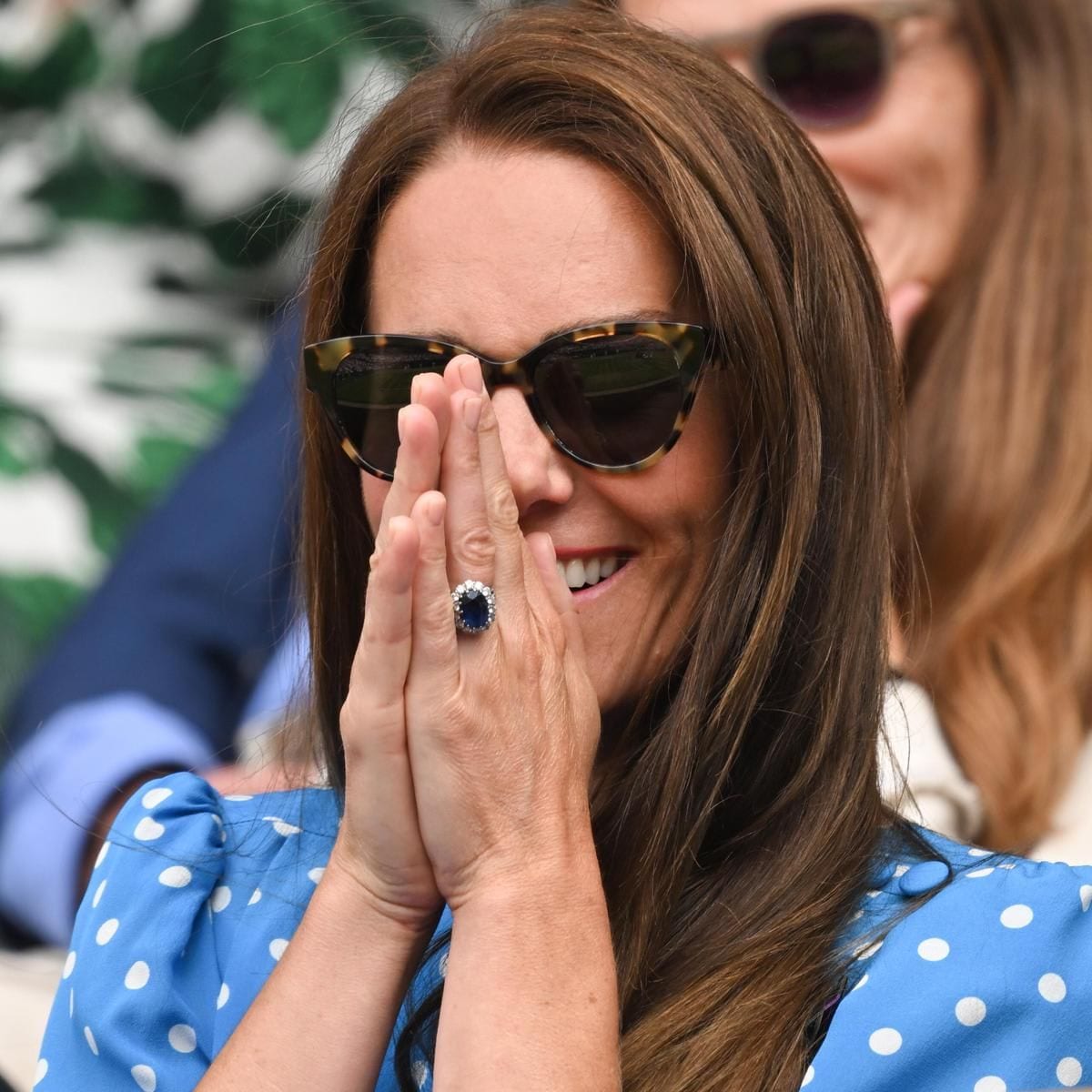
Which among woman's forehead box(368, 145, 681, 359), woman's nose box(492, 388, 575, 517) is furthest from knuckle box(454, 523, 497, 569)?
woman's forehead box(368, 145, 681, 359)

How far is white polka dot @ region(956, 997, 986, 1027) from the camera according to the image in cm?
127

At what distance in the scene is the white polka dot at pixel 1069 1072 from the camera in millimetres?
1260

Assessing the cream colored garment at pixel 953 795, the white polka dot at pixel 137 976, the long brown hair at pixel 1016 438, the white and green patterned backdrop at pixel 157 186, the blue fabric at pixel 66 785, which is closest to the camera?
the white polka dot at pixel 137 976

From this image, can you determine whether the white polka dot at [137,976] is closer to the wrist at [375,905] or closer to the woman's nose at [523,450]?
the wrist at [375,905]

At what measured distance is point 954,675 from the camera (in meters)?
2.38

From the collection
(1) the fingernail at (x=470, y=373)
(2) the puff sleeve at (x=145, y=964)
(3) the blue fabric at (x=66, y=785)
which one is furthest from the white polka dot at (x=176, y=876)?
(3) the blue fabric at (x=66, y=785)

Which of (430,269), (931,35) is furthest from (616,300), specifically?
(931,35)

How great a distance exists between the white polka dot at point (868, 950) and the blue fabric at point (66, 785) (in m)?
1.52

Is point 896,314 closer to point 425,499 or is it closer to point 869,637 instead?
point 869,637

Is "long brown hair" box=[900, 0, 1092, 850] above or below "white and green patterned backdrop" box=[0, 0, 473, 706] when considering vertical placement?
below

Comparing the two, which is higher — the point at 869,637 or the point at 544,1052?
the point at 869,637

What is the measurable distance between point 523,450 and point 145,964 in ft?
1.93

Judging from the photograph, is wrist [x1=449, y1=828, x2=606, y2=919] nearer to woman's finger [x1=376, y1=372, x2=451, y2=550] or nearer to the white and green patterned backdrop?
woman's finger [x1=376, y1=372, x2=451, y2=550]

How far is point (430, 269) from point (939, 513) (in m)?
1.32
